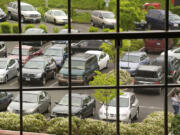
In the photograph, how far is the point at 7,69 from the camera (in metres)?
9.52

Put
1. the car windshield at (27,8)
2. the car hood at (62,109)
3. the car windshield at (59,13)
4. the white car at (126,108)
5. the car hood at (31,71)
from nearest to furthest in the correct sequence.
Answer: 1. the car hood at (31,71)
2. the car windshield at (59,13)
3. the car windshield at (27,8)
4. the white car at (126,108)
5. the car hood at (62,109)

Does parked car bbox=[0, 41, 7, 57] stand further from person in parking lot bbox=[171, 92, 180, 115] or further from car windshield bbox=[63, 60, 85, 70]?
person in parking lot bbox=[171, 92, 180, 115]

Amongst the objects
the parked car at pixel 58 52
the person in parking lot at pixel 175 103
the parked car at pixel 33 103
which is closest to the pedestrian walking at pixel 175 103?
the person in parking lot at pixel 175 103

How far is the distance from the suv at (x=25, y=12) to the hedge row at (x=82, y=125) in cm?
275

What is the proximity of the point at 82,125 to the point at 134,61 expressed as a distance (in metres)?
2.37

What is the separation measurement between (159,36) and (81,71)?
2.51 m

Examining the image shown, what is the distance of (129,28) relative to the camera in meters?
12.9

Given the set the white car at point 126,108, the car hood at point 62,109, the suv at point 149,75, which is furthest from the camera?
the car hood at point 62,109

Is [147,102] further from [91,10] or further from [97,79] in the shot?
[91,10]

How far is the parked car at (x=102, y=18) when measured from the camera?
10.8m

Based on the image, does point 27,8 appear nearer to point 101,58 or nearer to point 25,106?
point 101,58

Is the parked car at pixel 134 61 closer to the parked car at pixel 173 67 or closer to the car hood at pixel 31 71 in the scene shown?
the parked car at pixel 173 67

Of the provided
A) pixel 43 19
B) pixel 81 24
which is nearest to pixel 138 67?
pixel 81 24

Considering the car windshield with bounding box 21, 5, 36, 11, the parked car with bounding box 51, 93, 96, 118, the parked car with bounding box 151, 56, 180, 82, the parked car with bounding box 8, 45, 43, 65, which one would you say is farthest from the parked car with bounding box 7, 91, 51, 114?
the parked car with bounding box 151, 56, 180, 82
